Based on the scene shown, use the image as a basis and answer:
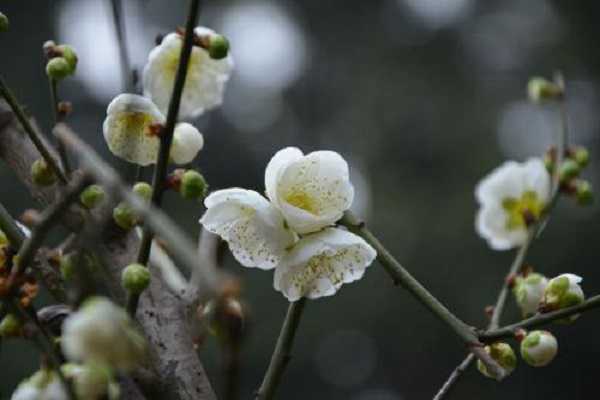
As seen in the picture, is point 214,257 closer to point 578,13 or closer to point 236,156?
point 236,156

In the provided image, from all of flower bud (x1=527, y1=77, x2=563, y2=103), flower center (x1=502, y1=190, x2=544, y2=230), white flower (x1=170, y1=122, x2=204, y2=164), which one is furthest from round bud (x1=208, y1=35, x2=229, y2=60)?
flower bud (x1=527, y1=77, x2=563, y2=103)

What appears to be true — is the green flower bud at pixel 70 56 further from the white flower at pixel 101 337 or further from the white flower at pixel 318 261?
the white flower at pixel 101 337

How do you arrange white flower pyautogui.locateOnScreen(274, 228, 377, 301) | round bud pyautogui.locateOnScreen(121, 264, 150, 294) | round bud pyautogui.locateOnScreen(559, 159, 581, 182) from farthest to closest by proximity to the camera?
round bud pyautogui.locateOnScreen(559, 159, 581, 182) < white flower pyautogui.locateOnScreen(274, 228, 377, 301) < round bud pyautogui.locateOnScreen(121, 264, 150, 294)

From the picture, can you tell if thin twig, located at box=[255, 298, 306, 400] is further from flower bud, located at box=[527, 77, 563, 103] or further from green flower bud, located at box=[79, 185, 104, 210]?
flower bud, located at box=[527, 77, 563, 103]

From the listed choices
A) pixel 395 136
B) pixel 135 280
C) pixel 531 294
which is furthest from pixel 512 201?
pixel 395 136

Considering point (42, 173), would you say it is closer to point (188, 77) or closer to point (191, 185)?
point (191, 185)

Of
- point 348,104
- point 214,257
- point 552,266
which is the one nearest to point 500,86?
point 348,104
